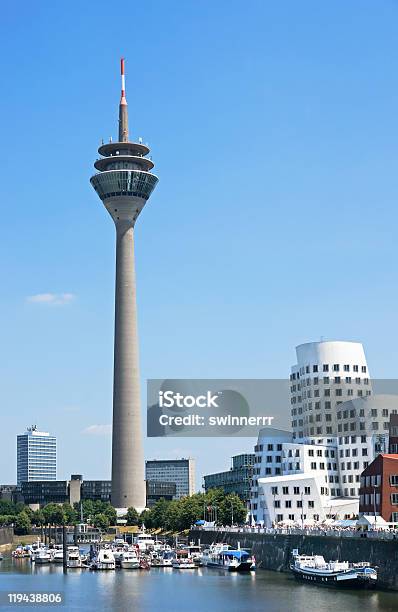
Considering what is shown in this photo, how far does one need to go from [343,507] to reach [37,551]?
58.9 metres

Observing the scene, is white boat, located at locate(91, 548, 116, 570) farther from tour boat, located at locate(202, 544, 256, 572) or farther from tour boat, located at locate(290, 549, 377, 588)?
tour boat, located at locate(290, 549, 377, 588)

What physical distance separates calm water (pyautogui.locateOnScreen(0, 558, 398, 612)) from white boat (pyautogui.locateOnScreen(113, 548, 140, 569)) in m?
5.26

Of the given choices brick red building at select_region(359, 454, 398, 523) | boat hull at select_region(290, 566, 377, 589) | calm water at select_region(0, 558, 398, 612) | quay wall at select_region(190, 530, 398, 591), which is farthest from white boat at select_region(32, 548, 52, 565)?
boat hull at select_region(290, 566, 377, 589)

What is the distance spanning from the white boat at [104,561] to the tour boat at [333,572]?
42.7 meters

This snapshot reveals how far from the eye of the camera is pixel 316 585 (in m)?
124

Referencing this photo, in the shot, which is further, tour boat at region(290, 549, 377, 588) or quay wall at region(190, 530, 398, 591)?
tour boat at region(290, 549, 377, 588)

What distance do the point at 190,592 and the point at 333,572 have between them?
55.9 feet

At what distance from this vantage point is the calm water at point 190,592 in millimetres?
107000

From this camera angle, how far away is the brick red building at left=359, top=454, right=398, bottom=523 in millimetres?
149750

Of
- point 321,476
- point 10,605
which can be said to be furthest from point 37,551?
point 10,605

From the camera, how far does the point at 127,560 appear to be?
170 meters

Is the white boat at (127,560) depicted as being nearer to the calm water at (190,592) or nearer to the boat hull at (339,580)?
the calm water at (190,592)

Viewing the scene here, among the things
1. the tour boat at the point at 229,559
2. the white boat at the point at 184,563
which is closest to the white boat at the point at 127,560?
the white boat at the point at 184,563

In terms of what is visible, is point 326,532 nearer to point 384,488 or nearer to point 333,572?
point 333,572
